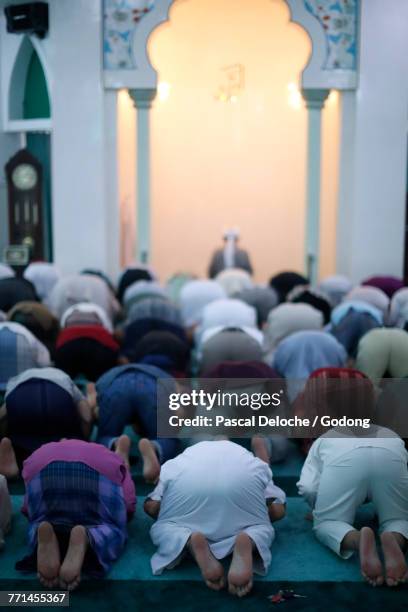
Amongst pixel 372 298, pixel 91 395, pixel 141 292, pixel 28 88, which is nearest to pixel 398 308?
pixel 372 298

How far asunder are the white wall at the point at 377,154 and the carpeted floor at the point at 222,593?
4.39m

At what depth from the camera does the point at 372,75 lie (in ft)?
22.2

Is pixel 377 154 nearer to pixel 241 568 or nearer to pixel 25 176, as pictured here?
pixel 25 176

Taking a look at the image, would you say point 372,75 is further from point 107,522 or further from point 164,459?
point 107,522

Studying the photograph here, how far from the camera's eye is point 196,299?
19.3 ft

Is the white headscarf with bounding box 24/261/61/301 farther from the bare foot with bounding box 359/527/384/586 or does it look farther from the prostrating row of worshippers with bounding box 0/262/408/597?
the bare foot with bounding box 359/527/384/586

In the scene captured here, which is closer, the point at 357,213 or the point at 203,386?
the point at 203,386

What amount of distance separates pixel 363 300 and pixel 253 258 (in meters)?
3.32

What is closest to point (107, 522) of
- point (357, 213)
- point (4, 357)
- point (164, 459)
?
point (164, 459)

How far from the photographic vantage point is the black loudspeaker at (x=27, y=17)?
688 cm

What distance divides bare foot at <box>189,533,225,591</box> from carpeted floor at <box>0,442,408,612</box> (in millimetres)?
37

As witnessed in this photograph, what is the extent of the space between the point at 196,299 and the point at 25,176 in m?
2.47

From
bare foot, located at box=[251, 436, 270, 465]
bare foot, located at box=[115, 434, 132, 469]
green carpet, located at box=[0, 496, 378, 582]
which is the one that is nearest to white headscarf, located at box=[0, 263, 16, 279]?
bare foot, located at box=[115, 434, 132, 469]

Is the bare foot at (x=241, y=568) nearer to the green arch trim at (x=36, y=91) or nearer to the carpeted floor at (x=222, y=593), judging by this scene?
the carpeted floor at (x=222, y=593)
